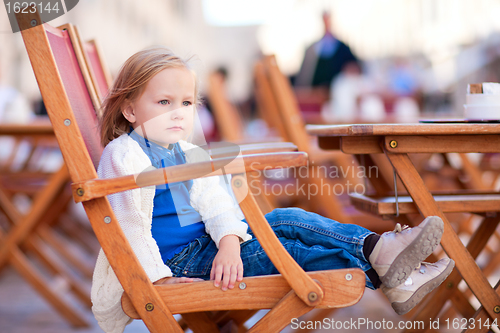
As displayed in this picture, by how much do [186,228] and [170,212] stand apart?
5 cm

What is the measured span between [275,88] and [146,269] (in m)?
1.54

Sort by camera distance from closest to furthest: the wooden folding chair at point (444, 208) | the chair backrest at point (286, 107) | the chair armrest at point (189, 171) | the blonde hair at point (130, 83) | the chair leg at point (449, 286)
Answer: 1. the chair armrest at point (189, 171)
2. the blonde hair at point (130, 83)
3. the wooden folding chair at point (444, 208)
4. the chair leg at point (449, 286)
5. the chair backrest at point (286, 107)

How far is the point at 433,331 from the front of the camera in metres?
1.27

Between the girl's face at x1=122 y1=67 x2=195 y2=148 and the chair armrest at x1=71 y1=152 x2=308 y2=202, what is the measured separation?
0.21m

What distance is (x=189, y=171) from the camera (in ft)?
2.70

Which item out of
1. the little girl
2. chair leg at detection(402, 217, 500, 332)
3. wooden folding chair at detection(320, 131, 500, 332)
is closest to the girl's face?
the little girl

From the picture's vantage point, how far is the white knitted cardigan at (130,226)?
93cm

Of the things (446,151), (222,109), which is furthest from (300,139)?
(446,151)

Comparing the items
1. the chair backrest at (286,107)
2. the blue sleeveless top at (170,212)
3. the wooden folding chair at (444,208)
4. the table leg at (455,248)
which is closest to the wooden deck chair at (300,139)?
the chair backrest at (286,107)

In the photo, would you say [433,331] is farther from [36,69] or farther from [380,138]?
[36,69]

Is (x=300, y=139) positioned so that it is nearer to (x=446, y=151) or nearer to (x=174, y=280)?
(x=446, y=151)

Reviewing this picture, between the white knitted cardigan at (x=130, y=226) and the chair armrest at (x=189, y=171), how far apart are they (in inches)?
3.8

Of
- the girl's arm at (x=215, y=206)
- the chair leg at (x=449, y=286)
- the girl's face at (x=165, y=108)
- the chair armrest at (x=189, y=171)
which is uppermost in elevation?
the girl's face at (x=165, y=108)

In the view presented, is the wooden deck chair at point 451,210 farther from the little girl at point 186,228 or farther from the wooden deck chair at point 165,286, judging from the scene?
the wooden deck chair at point 165,286
